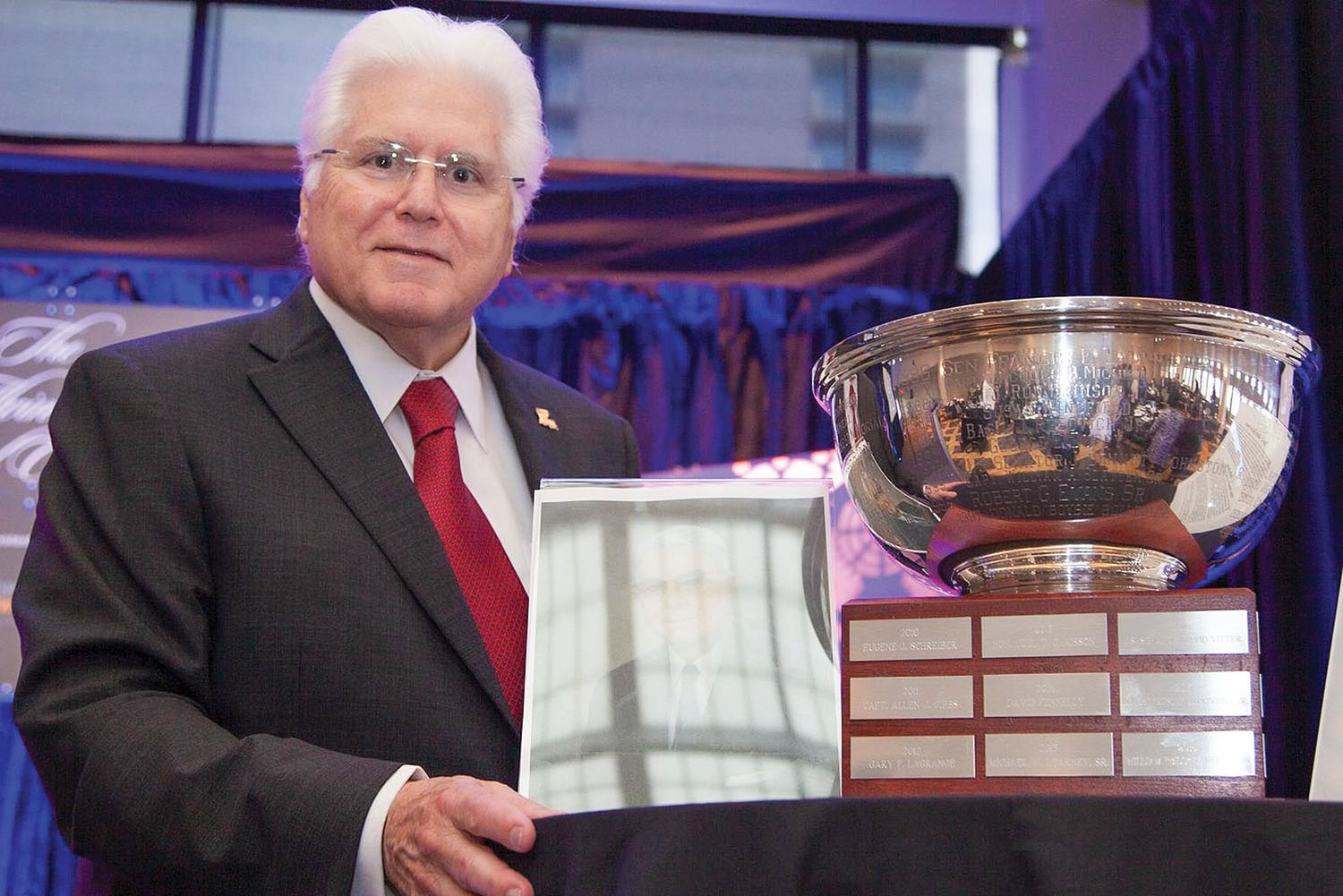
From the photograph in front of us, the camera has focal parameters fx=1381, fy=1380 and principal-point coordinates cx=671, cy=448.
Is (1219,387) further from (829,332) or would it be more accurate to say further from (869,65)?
(869,65)

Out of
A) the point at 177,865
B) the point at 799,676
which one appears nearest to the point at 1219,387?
the point at 799,676

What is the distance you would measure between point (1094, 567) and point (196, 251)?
3.37 m

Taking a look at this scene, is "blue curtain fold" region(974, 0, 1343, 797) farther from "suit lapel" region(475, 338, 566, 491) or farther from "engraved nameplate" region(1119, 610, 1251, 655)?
"engraved nameplate" region(1119, 610, 1251, 655)

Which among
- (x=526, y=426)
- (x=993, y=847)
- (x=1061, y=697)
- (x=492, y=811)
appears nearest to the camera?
(x=993, y=847)

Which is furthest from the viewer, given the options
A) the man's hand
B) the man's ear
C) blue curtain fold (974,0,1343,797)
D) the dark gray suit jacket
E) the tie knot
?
blue curtain fold (974,0,1343,797)

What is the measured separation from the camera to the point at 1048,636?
88cm

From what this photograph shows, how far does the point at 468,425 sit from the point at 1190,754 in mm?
869

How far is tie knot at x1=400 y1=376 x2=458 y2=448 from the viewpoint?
1.40 meters

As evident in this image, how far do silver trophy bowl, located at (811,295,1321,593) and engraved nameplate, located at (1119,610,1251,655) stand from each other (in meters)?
0.09

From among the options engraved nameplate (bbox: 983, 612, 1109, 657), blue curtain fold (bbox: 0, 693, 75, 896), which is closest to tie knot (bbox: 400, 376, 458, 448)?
engraved nameplate (bbox: 983, 612, 1109, 657)

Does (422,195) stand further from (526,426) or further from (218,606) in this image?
(218,606)

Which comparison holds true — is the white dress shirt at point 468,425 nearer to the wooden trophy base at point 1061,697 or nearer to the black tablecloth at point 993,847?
the wooden trophy base at point 1061,697

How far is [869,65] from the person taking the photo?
15.4 ft

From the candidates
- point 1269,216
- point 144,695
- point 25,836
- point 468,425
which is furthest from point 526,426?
point 25,836
